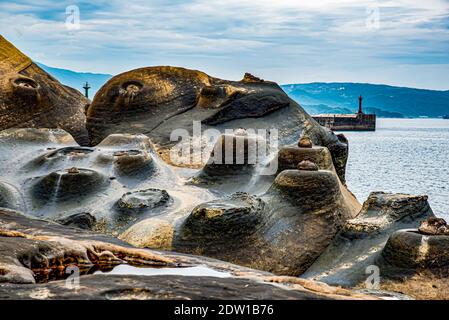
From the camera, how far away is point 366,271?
8.79 meters

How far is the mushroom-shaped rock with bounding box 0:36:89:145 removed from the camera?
1558cm

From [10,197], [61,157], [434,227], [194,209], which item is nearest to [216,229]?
[194,209]

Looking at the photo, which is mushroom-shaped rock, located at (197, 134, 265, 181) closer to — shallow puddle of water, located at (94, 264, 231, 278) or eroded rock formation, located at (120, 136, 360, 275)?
eroded rock formation, located at (120, 136, 360, 275)

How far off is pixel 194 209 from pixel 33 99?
7859mm

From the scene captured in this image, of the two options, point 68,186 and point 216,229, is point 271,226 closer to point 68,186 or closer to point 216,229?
point 216,229

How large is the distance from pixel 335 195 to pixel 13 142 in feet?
22.0

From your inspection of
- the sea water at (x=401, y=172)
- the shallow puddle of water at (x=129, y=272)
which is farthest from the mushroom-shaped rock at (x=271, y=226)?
the sea water at (x=401, y=172)

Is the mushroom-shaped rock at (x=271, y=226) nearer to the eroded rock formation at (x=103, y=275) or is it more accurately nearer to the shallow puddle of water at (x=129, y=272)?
the eroded rock formation at (x=103, y=275)

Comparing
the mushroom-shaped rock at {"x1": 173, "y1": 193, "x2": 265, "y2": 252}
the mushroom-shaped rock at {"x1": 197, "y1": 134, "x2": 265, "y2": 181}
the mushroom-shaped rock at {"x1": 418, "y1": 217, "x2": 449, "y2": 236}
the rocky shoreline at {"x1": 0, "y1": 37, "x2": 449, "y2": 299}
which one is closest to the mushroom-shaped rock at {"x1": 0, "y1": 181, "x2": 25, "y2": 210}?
the rocky shoreline at {"x1": 0, "y1": 37, "x2": 449, "y2": 299}

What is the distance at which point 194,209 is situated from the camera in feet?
31.8

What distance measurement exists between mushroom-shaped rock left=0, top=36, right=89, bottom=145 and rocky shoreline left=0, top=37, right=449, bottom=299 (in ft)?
0.16

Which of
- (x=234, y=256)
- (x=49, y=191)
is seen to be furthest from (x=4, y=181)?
(x=234, y=256)
